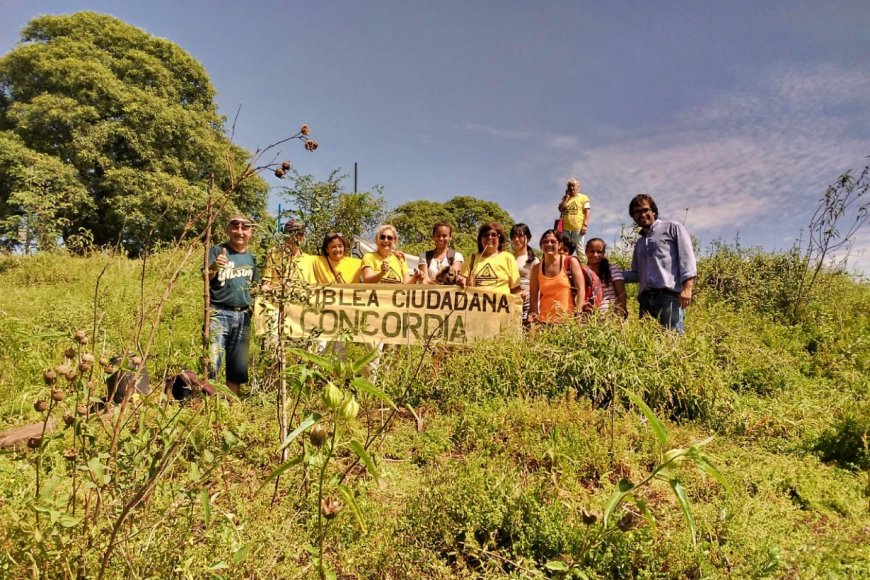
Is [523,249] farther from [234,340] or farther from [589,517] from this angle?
[589,517]

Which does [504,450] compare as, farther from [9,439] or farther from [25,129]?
[25,129]

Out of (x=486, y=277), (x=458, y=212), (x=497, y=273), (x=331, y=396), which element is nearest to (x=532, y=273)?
(x=497, y=273)

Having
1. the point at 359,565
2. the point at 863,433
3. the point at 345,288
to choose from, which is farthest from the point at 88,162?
the point at 863,433

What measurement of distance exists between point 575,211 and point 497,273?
3.14 metres

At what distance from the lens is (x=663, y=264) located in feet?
16.0

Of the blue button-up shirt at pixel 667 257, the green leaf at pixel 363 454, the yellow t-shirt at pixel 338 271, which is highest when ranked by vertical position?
the blue button-up shirt at pixel 667 257

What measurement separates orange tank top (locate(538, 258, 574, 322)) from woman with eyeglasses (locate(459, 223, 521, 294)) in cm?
34

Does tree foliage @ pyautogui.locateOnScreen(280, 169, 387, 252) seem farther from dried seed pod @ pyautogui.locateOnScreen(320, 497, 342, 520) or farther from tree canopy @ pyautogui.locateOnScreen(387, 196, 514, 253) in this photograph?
tree canopy @ pyautogui.locateOnScreen(387, 196, 514, 253)

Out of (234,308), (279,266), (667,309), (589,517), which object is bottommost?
(589,517)

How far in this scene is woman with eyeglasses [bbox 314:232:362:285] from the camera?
5.09 metres

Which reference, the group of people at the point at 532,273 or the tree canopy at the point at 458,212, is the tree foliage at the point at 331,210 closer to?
the group of people at the point at 532,273

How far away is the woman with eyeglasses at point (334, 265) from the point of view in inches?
201

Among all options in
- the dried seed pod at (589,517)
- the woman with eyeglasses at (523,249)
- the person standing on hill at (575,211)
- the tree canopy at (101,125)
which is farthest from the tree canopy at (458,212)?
the dried seed pod at (589,517)

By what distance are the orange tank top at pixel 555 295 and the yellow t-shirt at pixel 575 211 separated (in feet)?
9.09
